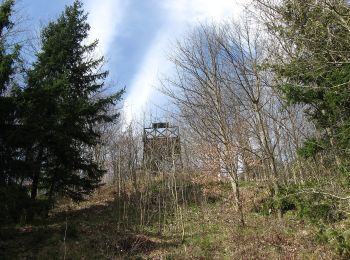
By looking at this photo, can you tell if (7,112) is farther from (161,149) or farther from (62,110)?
(161,149)

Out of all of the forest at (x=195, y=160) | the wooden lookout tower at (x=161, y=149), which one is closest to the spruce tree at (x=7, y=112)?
the forest at (x=195, y=160)

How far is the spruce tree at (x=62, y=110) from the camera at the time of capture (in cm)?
1355

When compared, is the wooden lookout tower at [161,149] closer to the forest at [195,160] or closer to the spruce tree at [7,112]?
the forest at [195,160]

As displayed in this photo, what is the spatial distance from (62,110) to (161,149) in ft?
15.4

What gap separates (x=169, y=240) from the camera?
12.6 meters

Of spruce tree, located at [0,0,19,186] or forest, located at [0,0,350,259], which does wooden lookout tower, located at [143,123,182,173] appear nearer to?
forest, located at [0,0,350,259]

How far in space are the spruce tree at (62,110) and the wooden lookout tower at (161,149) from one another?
2477 millimetres

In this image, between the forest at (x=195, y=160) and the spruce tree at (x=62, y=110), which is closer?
the forest at (x=195, y=160)

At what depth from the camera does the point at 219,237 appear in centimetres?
1230

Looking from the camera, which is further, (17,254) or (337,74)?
(17,254)

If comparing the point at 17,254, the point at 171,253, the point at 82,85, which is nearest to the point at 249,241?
the point at 171,253

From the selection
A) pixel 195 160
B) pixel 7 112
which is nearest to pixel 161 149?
pixel 195 160

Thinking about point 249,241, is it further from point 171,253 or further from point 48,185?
point 48,185

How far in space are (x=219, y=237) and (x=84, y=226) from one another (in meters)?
4.87
